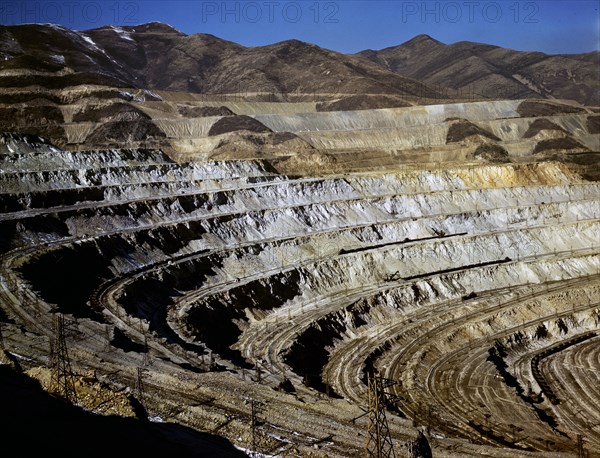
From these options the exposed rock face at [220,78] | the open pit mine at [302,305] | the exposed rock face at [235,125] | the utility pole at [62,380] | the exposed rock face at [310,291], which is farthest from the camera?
the exposed rock face at [220,78]

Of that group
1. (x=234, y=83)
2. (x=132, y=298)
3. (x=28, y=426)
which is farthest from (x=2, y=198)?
(x=234, y=83)

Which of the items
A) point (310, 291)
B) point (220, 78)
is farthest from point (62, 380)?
point (220, 78)

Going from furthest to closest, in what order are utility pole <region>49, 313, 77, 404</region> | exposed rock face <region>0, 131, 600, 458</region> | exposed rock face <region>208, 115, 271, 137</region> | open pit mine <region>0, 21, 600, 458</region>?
1. exposed rock face <region>208, 115, 271, 137</region>
2. exposed rock face <region>0, 131, 600, 458</region>
3. open pit mine <region>0, 21, 600, 458</region>
4. utility pole <region>49, 313, 77, 404</region>

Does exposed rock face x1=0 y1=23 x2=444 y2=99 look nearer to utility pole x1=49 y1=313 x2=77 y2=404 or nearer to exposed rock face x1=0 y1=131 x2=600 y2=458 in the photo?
exposed rock face x1=0 y1=131 x2=600 y2=458

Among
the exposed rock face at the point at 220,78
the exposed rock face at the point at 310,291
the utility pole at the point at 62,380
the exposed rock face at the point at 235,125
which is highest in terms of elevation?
the exposed rock face at the point at 220,78

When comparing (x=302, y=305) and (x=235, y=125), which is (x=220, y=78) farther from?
(x=302, y=305)

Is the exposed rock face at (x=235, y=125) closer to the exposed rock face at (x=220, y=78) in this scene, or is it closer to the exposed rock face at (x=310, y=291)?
the exposed rock face at (x=220, y=78)

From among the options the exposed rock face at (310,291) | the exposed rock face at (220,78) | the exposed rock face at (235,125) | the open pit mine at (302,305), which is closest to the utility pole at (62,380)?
the open pit mine at (302,305)

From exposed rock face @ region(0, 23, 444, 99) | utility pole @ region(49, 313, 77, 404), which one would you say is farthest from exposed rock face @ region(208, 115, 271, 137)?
utility pole @ region(49, 313, 77, 404)
